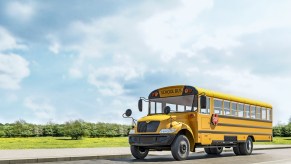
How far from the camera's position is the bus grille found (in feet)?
49.5

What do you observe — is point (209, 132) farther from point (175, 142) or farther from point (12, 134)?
point (12, 134)

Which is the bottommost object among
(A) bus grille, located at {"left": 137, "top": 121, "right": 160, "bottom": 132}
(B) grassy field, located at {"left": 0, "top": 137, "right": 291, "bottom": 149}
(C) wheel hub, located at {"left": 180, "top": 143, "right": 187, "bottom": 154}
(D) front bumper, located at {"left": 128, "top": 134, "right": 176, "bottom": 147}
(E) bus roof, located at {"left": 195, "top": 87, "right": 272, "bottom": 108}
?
(B) grassy field, located at {"left": 0, "top": 137, "right": 291, "bottom": 149}

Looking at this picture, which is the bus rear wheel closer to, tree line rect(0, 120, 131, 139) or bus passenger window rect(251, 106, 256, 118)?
bus passenger window rect(251, 106, 256, 118)

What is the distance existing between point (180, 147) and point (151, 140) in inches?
41.2

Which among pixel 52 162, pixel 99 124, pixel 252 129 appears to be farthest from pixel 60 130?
pixel 52 162

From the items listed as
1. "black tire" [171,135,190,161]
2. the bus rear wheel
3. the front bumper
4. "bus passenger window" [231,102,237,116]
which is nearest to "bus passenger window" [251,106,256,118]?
"bus passenger window" [231,102,237,116]

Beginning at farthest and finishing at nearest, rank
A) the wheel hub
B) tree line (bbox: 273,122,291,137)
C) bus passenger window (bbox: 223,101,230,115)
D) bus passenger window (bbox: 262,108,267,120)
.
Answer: tree line (bbox: 273,122,291,137)
bus passenger window (bbox: 262,108,267,120)
bus passenger window (bbox: 223,101,230,115)
the wheel hub

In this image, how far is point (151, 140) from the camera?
1502cm

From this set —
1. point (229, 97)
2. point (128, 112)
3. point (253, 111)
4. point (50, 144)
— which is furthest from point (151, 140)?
point (50, 144)

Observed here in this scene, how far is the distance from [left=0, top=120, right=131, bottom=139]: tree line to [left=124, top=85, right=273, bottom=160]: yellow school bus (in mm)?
19919

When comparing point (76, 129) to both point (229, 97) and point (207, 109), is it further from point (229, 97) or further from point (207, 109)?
point (207, 109)

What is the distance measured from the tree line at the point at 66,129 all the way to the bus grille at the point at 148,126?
843 inches

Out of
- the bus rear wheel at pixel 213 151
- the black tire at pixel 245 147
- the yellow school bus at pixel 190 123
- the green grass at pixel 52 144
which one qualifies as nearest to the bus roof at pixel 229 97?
the yellow school bus at pixel 190 123

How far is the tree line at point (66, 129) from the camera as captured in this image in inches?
1444
